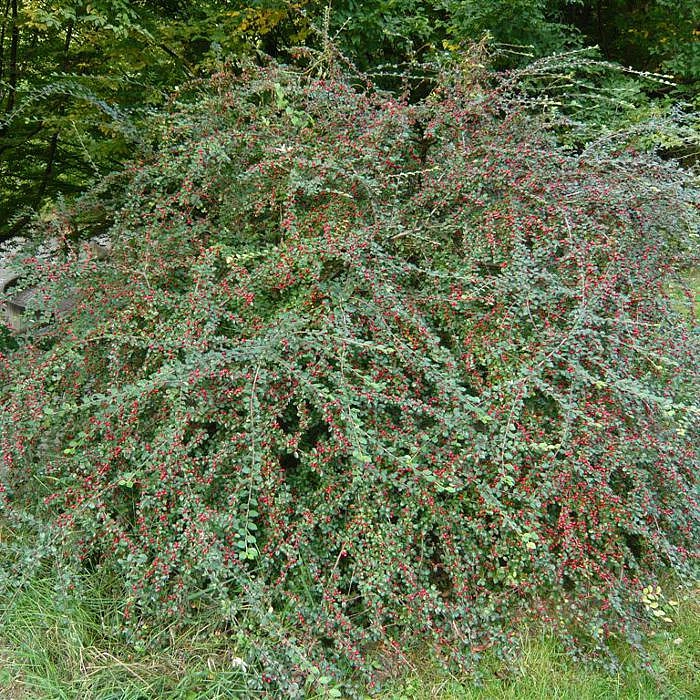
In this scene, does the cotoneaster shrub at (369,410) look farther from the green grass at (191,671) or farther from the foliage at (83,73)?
the foliage at (83,73)

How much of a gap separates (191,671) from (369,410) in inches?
38.9

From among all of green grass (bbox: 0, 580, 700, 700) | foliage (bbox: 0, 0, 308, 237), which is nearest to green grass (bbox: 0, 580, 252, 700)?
green grass (bbox: 0, 580, 700, 700)

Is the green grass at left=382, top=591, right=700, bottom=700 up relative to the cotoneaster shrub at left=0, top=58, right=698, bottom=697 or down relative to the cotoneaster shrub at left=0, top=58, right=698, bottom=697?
down

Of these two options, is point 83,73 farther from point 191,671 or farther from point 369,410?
point 191,671

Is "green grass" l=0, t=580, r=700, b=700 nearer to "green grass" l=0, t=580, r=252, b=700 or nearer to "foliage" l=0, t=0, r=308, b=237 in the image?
"green grass" l=0, t=580, r=252, b=700

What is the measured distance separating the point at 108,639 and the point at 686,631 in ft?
6.36

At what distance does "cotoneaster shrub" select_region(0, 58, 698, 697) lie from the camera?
184cm

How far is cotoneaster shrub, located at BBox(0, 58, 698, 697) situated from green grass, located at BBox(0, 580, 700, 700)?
9 cm

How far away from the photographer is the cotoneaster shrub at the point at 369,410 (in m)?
1.84

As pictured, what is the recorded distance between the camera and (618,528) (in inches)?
82.4

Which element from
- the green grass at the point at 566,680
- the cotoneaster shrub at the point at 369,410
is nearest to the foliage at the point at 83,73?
the cotoneaster shrub at the point at 369,410

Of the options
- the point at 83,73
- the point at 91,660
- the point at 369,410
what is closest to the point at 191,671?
the point at 91,660

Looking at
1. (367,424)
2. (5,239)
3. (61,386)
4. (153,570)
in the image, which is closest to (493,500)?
(367,424)

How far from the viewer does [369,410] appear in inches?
80.3
